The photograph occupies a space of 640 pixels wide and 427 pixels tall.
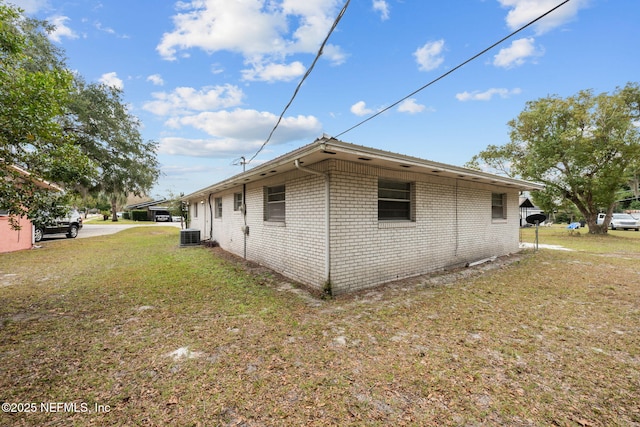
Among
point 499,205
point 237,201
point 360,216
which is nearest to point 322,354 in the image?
point 360,216

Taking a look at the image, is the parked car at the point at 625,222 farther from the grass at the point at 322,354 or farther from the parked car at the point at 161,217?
the parked car at the point at 161,217

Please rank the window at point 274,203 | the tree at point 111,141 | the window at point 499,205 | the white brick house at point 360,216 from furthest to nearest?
the tree at point 111,141, the window at point 499,205, the window at point 274,203, the white brick house at point 360,216

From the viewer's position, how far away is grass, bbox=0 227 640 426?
82.4 inches

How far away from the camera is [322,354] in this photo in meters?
2.92

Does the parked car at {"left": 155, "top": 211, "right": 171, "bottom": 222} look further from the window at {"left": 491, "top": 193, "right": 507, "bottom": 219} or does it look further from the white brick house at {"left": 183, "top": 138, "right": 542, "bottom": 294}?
the window at {"left": 491, "top": 193, "right": 507, "bottom": 219}

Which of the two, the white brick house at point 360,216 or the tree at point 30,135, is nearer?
the tree at point 30,135

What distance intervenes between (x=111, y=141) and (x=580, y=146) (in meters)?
30.0

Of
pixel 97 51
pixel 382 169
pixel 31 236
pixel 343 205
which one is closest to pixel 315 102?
pixel 382 169

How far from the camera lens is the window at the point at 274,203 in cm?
688

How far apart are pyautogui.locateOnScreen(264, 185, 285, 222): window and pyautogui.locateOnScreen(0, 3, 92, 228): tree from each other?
380 cm

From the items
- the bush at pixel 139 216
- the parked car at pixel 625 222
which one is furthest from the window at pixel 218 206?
the bush at pixel 139 216

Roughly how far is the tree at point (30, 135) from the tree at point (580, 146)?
2192 centimetres

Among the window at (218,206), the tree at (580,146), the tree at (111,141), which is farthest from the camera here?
the tree at (111,141)

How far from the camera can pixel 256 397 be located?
2.23m
